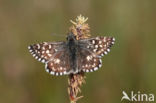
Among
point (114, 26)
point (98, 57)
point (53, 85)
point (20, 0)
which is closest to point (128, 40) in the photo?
point (114, 26)

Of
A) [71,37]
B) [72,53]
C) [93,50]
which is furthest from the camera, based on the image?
[72,53]

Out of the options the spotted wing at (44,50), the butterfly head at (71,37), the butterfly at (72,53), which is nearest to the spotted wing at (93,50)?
the butterfly at (72,53)

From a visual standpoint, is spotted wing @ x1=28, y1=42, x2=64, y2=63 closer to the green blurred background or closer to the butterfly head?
the butterfly head

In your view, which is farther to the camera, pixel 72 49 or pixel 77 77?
pixel 72 49

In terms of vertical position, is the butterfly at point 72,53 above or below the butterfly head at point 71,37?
below

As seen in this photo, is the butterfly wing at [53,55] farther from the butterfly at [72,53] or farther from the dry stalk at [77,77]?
the dry stalk at [77,77]

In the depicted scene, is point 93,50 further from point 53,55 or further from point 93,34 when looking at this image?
point 93,34

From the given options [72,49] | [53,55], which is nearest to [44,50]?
[53,55]
